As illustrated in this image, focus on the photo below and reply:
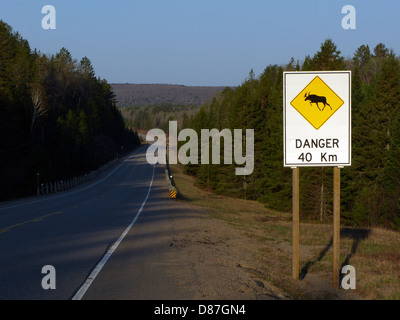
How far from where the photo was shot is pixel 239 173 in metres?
52.4

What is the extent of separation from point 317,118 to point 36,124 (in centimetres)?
7052

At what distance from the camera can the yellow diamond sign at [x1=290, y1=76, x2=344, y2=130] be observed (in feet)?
32.3

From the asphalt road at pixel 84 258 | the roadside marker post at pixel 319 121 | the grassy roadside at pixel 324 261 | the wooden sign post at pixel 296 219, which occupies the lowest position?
the grassy roadside at pixel 324 261

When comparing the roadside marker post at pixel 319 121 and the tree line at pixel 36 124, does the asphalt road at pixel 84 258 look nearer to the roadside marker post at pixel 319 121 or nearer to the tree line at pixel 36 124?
the roadside marker post at pixel 319 121

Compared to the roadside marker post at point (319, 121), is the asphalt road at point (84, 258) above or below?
below

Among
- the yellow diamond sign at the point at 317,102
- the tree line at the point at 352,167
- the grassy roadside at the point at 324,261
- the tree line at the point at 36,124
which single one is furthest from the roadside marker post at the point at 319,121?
the tree line at the point at 36,124

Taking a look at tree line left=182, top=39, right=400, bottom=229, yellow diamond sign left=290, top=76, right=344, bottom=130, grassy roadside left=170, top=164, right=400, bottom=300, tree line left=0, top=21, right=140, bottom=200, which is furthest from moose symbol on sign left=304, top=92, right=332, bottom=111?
tree line left=0, top=21, right=140, bottom=200

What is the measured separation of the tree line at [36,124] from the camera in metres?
60.0

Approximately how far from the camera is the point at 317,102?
9.84 m

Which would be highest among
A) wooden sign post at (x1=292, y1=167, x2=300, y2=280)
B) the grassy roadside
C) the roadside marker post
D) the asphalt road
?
the roadside marker post

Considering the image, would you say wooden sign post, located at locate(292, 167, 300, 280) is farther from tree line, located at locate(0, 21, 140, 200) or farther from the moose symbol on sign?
tree line, located at locate(0, 21, 140, 200)

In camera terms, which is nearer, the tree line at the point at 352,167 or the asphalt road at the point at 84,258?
the asphalt road at the point at 84,258
